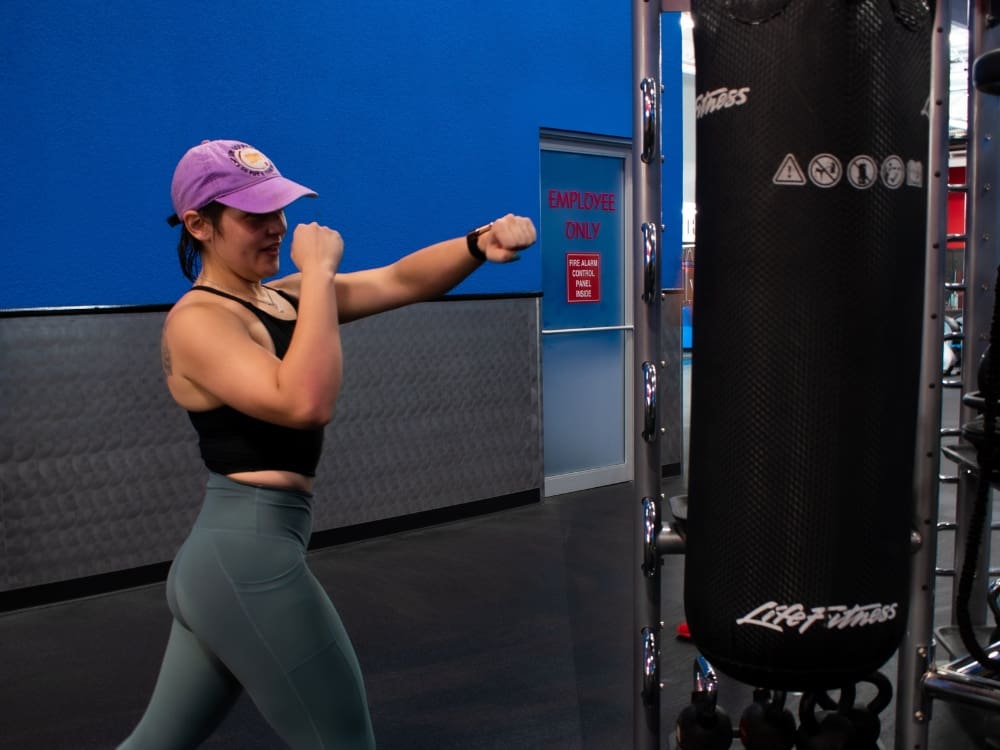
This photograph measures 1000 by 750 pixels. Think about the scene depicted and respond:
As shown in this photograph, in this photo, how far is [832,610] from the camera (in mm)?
1247

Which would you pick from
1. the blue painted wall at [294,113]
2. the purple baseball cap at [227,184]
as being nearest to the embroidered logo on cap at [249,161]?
the purple baseball cap at [227,184]

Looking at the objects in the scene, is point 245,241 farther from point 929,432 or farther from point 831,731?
point 929,432

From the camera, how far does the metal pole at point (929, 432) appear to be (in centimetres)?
192

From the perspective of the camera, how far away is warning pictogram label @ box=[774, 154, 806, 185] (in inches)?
47.3

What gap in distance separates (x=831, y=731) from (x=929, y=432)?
703 mm

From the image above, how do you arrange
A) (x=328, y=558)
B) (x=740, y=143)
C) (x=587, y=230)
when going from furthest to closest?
(x=587, y=230)
(x=328, y=558)
(x=740, y=143)

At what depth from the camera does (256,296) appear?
1.62 meters

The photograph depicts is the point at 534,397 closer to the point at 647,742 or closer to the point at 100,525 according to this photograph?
the point at 100,525

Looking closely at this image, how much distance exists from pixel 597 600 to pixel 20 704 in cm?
205

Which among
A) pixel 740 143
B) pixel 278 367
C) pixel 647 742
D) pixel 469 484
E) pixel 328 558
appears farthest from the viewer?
pixel 469 484

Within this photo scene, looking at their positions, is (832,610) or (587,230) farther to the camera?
(587,230)

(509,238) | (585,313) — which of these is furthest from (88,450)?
(585,313)

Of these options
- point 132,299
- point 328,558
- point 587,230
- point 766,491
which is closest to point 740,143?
point 766,491

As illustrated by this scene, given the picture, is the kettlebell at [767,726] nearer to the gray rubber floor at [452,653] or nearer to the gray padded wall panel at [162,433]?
the gray rubber floor at [452,653]
